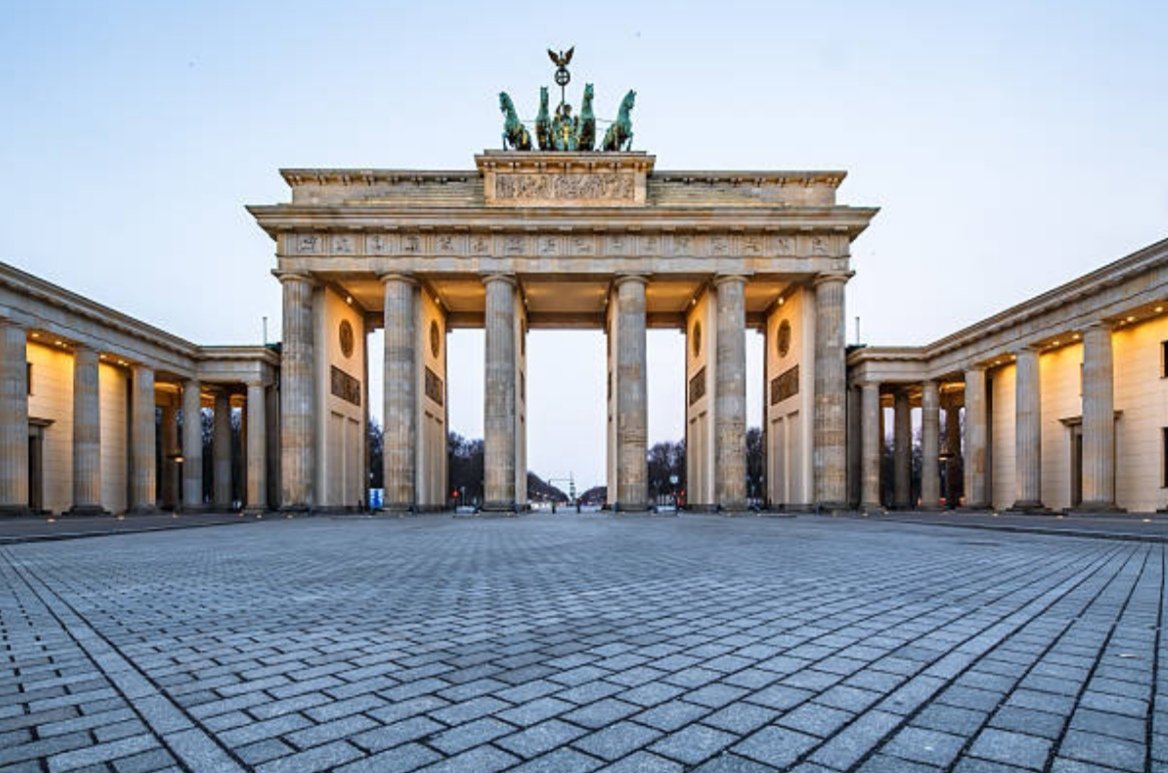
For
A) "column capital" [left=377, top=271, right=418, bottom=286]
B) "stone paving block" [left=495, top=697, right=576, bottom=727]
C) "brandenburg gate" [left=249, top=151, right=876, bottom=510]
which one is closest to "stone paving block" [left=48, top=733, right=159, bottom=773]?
"stone paving block" [left=495, top=697, right=576, bottom=727]

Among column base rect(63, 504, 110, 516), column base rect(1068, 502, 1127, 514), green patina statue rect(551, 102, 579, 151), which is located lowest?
column base rect(63, 504, 110, 516)

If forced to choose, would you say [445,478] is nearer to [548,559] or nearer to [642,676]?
[548,559]

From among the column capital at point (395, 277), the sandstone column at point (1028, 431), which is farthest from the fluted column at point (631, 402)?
the sandstone column at point (1028, 431)

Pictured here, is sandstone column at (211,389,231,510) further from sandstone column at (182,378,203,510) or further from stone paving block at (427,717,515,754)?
stone paving block at (427,717,515,754)

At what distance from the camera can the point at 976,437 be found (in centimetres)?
3572

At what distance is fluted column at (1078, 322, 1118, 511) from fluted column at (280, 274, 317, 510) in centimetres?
3305

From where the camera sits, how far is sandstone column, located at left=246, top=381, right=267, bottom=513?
118 feet

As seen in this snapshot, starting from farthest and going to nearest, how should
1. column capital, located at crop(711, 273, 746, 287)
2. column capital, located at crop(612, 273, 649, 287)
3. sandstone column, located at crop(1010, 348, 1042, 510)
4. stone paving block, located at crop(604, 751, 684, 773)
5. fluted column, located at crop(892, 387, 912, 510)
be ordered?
fluted column, located at crop(892, 387, 912, 510)
column capital, located at crop(612, 273, 649, 287)
column capital, located at crop(711, 273, 746, 287)
sandstone column, located at crop(1010, 348, 1042, 510)
stone paving block, located at crop(604, 751, 684, 773)

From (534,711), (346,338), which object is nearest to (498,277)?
(346,338)

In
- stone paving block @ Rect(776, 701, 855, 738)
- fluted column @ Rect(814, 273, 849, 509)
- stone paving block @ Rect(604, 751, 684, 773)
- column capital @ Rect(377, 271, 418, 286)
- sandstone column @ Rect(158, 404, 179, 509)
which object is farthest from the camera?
sandstone column @ Rect(158, 404, 179, 509)

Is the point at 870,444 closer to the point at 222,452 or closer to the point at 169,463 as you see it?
the point at 222,452

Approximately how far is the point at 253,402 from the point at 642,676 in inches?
1584

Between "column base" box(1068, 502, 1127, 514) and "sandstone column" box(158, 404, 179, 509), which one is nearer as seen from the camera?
"column base" box(1068, 502, 1127, 514)

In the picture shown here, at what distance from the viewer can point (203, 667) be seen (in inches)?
166
